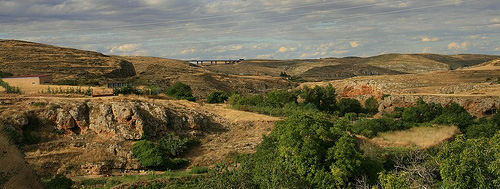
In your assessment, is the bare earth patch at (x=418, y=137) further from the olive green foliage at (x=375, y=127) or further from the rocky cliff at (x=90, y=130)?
the rocky cliff at (x=90, y=130)

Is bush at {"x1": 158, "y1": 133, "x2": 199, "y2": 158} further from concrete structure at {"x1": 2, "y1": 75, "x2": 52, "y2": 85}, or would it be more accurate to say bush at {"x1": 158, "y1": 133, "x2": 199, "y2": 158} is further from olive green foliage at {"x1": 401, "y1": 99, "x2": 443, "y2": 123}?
olive green foliage at {"x1": 401, "y1": 99, "x2": 443, "y2": 123}

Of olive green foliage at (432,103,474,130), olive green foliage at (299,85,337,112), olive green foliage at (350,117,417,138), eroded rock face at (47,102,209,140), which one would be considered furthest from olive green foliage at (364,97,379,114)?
eroded rock face at (47,102,209,140)

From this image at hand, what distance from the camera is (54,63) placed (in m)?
48.1

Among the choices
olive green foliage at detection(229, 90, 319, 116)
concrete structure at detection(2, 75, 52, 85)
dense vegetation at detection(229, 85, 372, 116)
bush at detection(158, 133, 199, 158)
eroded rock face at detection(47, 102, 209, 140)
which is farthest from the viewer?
dense vegetation at detection(229, 85, 372, 116)

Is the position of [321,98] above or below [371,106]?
above

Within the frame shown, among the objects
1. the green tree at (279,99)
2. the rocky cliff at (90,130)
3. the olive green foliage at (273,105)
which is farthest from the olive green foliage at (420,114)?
the rocky cliff at (90,130)

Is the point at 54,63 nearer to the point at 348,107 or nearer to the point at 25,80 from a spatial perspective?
the point at 25,80

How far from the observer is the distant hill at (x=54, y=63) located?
147ft

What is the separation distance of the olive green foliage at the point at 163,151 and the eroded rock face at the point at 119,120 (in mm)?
1273

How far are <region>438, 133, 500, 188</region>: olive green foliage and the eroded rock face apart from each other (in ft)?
56.6

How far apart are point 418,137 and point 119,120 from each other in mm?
20597

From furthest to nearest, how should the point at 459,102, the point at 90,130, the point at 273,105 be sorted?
the point at 459,102 < the point at 273,105 < the point at 90,130

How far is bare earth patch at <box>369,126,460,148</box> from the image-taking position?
87.5ft

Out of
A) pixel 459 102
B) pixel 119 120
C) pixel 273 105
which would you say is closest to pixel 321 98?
pixel 273 105
